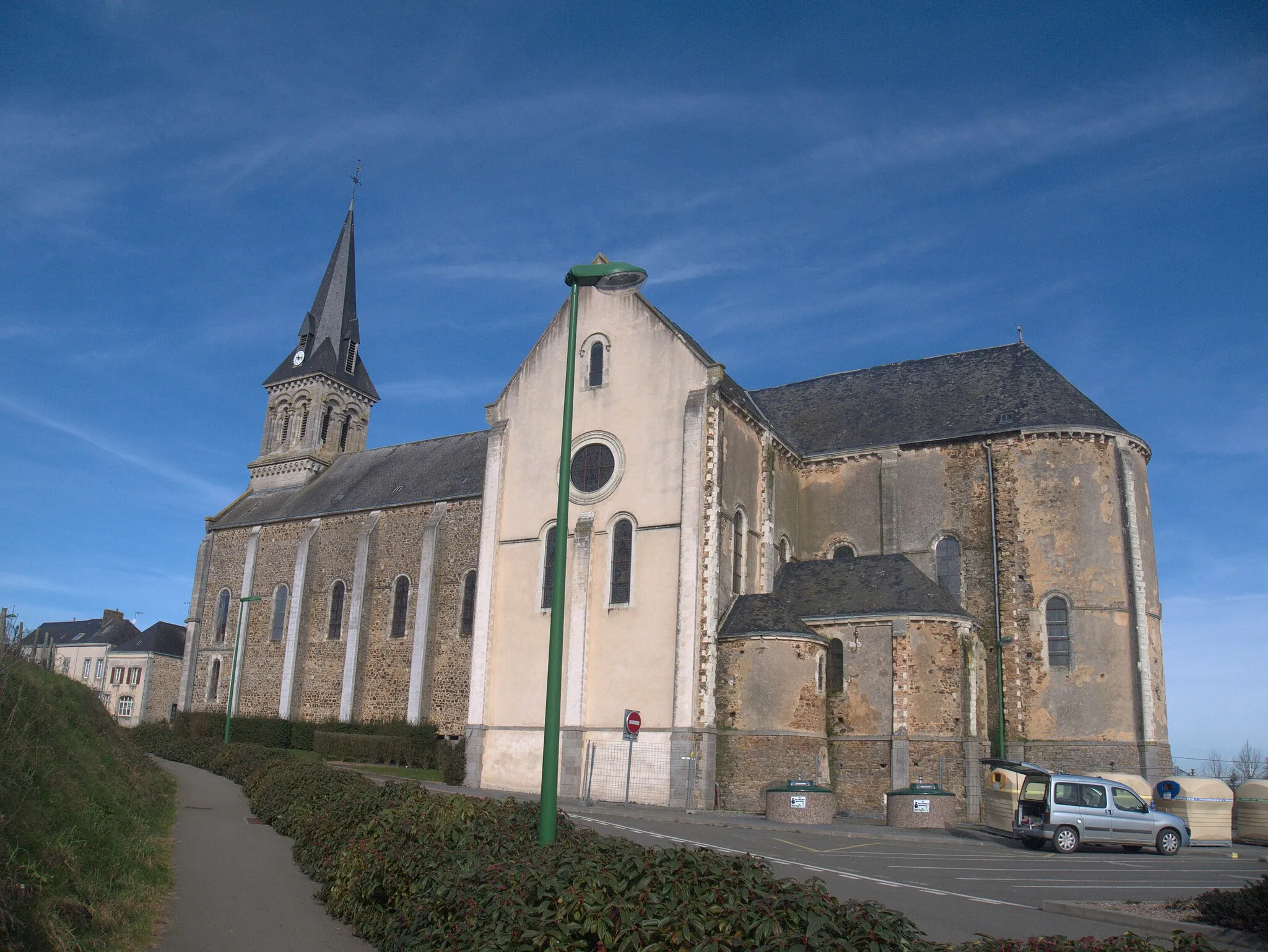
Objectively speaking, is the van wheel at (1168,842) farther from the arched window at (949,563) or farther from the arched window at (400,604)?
the arched window at (400,604)

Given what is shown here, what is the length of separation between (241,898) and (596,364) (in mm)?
19415

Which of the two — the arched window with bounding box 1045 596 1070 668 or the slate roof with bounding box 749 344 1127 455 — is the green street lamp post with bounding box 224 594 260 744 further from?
the arched window with bounding box 1045 596 1070 668

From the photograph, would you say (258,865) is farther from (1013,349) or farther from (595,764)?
(1013,349)

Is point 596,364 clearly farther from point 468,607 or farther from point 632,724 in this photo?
point 468,607

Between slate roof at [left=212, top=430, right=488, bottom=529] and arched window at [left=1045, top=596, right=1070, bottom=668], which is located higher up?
slate roof at [left=212, top=430, right=488, bottom=529]

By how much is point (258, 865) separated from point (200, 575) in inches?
1381

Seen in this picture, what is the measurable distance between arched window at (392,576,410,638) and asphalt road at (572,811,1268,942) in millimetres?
18172

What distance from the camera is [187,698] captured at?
136 ft

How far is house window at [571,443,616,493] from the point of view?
87.5 ft

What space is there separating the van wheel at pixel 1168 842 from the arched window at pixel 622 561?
12.5 metres

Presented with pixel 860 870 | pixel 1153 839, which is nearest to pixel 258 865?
pixel 860 870

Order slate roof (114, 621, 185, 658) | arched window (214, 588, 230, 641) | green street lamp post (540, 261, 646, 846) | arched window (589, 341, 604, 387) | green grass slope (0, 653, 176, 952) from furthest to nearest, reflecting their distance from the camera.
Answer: slate roof (114, 621, 185, 658)
arched window (214, 588, 230, 641)
arched window (589, 341, 604, 387)
green street lamp post (540, 261, 646, 846)
green grass slope (0, 653, 176, 952)

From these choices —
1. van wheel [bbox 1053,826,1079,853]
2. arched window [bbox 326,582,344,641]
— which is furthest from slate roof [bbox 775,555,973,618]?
arched window [bbox 326,582,344,641]

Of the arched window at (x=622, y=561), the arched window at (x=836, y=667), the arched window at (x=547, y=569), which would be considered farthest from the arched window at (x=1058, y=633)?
the arched window at (x=547, y=569)
